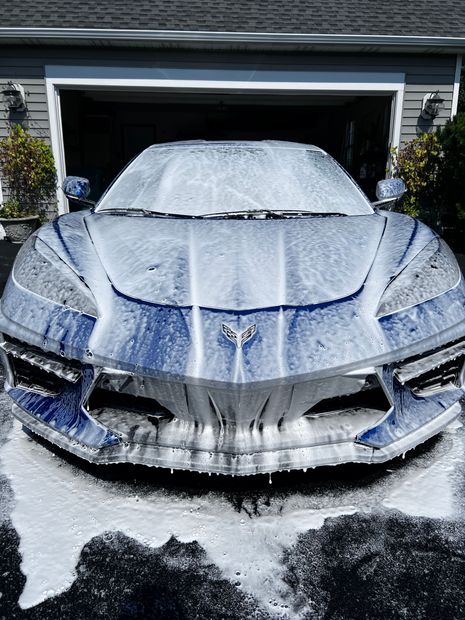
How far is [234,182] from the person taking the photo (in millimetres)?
2500

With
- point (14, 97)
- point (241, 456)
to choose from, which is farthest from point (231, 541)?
point (14, 97)

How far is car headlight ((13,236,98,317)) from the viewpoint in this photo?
1.61m

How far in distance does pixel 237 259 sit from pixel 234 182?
0.86 m

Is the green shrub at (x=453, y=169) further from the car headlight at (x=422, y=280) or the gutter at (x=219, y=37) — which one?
the car headlight at (x=422, y=280)

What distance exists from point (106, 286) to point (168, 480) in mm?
727

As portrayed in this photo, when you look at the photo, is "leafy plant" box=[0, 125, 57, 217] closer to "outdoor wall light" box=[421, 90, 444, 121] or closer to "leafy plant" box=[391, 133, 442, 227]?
"leafy plant" box=[391, 133, 442, 227]

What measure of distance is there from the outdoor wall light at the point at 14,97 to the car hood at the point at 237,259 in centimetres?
586

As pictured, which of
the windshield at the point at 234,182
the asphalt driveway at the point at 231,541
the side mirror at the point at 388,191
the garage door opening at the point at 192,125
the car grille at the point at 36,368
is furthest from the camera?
the garage door opening at the point at 192,125

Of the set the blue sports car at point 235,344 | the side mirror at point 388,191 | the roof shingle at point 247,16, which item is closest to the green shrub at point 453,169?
the roof shingle at point 247,16

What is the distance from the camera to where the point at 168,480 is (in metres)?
1.69

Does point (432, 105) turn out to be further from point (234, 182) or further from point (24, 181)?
point (24, 181)

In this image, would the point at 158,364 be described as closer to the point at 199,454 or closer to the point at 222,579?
the point at 199,454

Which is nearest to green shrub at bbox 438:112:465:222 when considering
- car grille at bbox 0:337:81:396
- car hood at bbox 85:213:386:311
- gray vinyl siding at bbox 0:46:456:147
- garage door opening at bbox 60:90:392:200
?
gray vinyl siding at bbox 0:46:456:147

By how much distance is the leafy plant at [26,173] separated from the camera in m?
6.93
